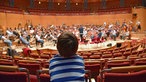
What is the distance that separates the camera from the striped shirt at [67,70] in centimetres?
263

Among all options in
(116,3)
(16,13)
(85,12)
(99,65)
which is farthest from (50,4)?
(99,65)

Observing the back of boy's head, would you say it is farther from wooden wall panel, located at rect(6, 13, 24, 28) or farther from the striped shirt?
wooden wall panel, located at rect(6, 13, 24, 28)

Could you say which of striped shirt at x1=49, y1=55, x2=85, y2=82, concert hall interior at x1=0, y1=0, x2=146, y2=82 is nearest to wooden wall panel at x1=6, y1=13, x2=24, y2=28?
concert hall interior at x1=0, y1=0, x2=146, y2=82

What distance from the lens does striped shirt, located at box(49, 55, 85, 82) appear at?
2626 mm

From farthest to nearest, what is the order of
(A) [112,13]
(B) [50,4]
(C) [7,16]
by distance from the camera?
(B) [50,4] → (A) [112,13] → (C) [7,16]

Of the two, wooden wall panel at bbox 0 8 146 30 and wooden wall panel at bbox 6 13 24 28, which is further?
wooden wall panel at bbox 0 8 146 30

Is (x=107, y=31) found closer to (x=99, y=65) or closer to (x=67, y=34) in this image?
(x=99, y=65)

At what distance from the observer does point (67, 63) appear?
2.69 metres

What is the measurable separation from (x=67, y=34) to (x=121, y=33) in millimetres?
22274

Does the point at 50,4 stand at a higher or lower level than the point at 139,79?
higher

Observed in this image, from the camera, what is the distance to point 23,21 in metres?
27.3

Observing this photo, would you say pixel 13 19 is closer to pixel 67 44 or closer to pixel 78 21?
pixel 78 21

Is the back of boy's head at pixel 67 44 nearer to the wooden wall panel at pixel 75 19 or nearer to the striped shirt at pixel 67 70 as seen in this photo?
the striped shirt at pixel 67 70

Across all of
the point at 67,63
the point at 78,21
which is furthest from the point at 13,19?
the point at 67,63
